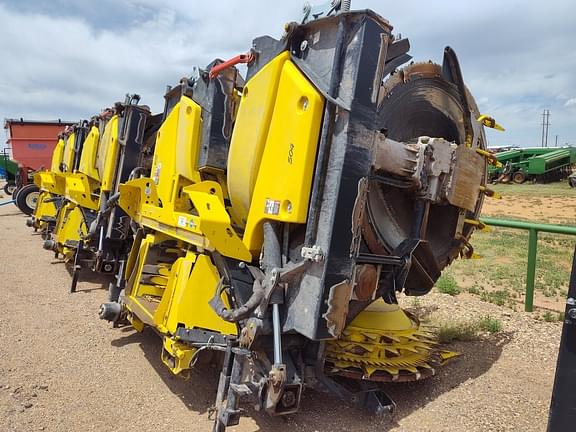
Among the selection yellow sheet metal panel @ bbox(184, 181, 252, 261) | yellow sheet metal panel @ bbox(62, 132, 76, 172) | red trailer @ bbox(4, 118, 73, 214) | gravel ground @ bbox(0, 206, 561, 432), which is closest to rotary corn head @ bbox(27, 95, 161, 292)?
yellow sheet metal panel @ bbox(62, 132, 76, 172)

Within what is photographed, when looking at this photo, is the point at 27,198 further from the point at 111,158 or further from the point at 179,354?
the point at 179,354

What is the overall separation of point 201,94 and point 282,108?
142 centimetres

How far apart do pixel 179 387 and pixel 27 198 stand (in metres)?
12.8

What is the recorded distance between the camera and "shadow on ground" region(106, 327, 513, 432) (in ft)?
9.58

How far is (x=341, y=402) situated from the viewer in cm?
316

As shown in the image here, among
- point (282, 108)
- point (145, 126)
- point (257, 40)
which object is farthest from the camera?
point (145, 126)

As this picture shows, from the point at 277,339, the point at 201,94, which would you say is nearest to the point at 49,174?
the point at 201,94

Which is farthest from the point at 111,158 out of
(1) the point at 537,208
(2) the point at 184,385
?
(1) the point at 537,208

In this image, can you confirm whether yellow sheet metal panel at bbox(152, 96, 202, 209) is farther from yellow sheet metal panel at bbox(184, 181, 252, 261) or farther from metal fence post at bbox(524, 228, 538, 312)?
metal fence post at bbox(524, 228, 538, 312)

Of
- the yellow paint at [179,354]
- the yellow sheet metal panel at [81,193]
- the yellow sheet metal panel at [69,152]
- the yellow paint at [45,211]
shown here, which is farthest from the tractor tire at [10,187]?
the yellow paint at [179,354]

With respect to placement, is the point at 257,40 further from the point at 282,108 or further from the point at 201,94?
the point at 201,94

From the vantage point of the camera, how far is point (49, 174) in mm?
9859

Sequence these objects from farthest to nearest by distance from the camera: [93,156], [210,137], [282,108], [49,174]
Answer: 1. [49,174]
2. [93,156]
3. [210,137]
4. [282,108]

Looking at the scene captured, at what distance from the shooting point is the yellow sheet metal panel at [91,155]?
7711 millimetres
